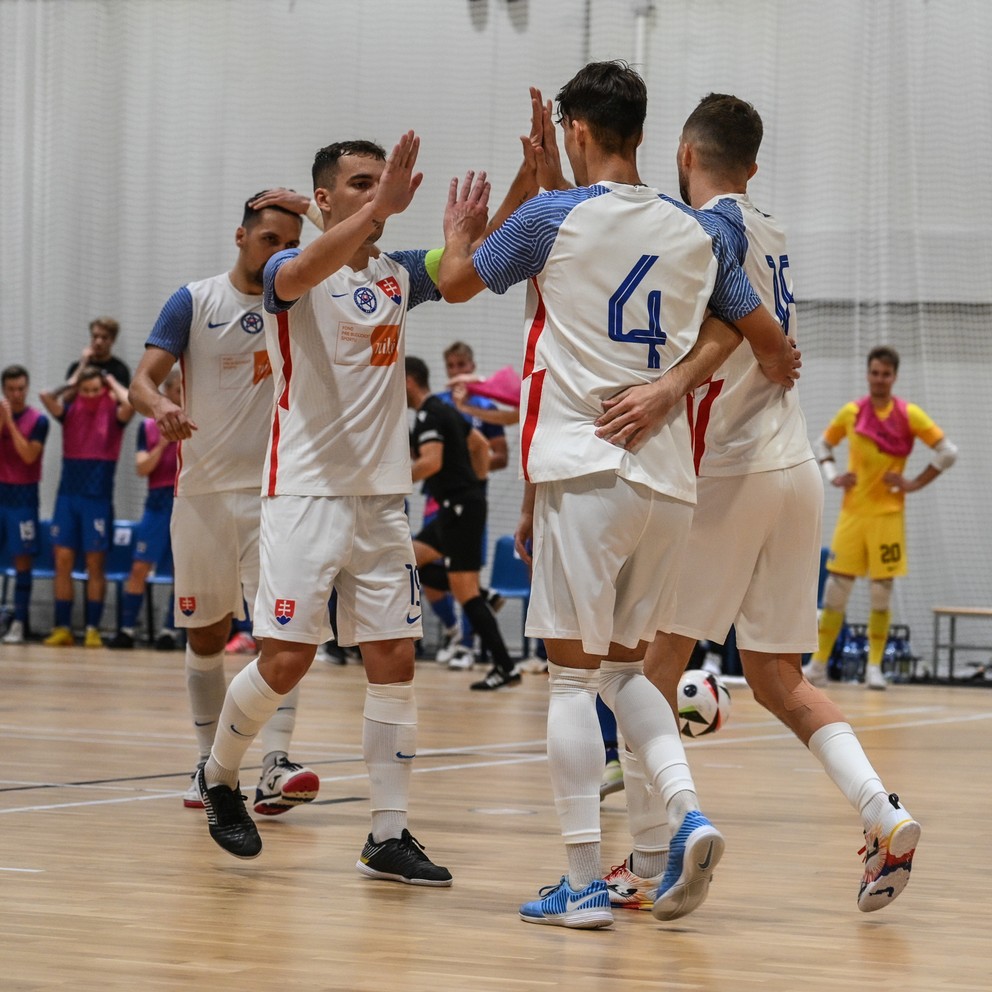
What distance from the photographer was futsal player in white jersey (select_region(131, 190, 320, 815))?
5586 mm

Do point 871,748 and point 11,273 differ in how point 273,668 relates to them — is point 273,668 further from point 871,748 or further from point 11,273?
point 11,273

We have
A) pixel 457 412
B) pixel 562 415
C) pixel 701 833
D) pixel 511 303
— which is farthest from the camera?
pixel 511 303

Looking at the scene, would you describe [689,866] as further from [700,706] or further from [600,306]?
[700,706]

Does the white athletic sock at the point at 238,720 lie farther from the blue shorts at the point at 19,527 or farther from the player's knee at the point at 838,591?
the blue shorts at the point at 19,527

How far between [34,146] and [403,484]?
13.1 m

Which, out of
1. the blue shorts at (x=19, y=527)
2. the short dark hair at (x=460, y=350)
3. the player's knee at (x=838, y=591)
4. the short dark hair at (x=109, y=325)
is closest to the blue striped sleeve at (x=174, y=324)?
the short dark hair at (x=460, y=350)

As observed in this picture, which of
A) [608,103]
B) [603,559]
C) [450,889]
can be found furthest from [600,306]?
[450,889]

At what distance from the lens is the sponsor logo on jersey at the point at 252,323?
5.64 metres

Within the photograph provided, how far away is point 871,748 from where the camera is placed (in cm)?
815

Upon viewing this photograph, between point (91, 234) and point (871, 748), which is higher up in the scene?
point (91, 234)

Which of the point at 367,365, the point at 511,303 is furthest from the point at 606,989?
the point at 511,303

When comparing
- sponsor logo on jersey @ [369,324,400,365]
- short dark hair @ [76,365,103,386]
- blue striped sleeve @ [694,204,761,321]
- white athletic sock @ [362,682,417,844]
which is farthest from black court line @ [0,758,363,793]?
short dark hair @ [76,365,103,386]

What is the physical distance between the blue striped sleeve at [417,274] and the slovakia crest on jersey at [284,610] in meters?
0.93

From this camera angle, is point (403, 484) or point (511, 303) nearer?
point (403, 484)
